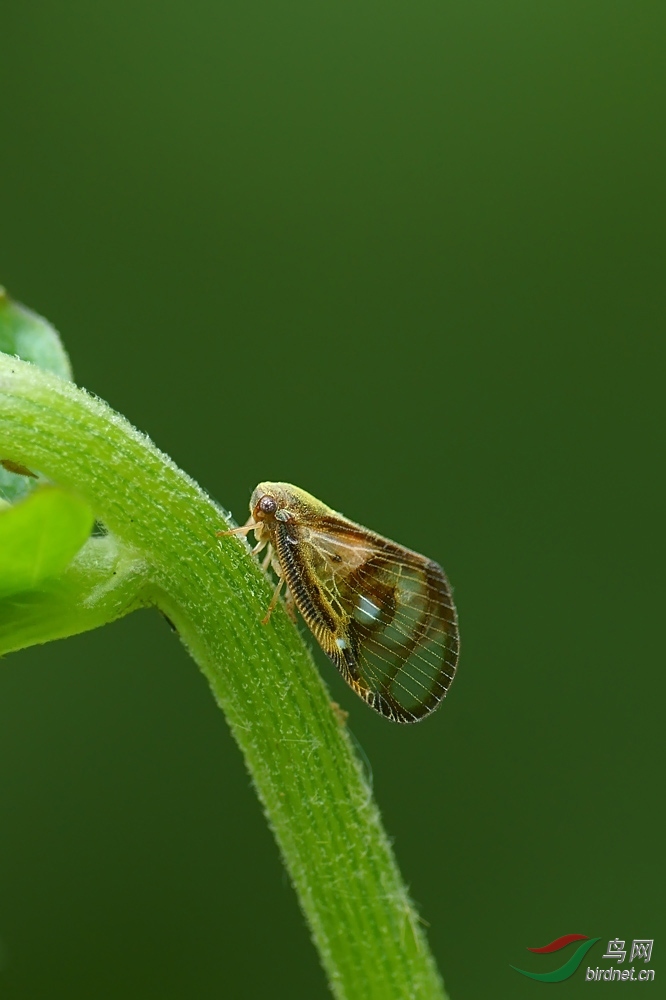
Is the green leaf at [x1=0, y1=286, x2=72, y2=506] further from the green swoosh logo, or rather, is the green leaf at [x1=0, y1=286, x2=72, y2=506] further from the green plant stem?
the green swoosh logo

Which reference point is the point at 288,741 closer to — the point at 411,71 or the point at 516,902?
the point at 516,902

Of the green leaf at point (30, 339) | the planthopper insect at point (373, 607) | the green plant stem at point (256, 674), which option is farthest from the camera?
the planthopper insect at point (373, 607)

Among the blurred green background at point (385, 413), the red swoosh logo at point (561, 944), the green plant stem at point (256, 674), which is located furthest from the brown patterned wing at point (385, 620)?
the blurred green background at point (385, 413)

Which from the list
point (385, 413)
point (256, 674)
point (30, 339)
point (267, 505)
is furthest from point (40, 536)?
point (385, 413)

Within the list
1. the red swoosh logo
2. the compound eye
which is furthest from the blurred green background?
the compound eye

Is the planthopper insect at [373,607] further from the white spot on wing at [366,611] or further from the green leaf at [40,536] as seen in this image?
the green leaf at [40,536]
